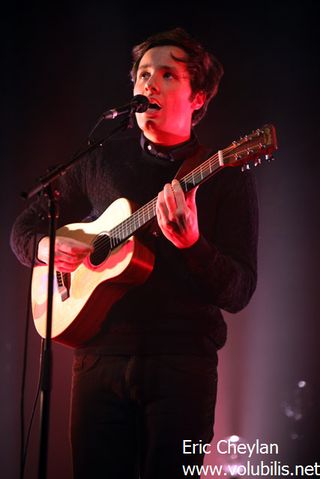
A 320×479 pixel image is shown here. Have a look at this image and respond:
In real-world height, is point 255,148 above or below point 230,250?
above

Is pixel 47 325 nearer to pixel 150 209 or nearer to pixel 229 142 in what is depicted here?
pixel 150 209

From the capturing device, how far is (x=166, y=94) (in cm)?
270

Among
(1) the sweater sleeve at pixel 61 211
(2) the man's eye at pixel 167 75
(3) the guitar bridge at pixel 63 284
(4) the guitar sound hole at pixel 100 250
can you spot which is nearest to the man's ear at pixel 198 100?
(2) the man's eye at pixel 167 75

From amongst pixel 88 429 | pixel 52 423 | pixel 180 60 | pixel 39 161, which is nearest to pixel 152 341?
pixel 88 429

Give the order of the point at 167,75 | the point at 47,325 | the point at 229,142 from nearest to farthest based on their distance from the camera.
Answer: the point at 47,325 < the point at 167,75 < the point at 229,142

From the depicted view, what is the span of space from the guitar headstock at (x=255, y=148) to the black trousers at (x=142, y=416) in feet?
2.44

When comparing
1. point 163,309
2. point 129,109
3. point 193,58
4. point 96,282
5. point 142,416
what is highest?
point 193,58

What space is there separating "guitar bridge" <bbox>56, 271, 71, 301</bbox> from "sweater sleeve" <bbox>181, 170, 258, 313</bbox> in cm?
60

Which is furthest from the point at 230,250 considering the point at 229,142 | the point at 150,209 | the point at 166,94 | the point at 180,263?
the point at 229,142

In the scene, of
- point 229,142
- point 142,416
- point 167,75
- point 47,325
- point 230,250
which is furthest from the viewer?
point 229,142

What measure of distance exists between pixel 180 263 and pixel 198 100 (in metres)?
0.85

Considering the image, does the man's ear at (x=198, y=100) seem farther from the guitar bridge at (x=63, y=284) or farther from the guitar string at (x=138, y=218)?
the guitar bridge at (x=63, y=284)

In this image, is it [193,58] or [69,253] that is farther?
[193,58]

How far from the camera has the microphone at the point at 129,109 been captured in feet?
7.56
